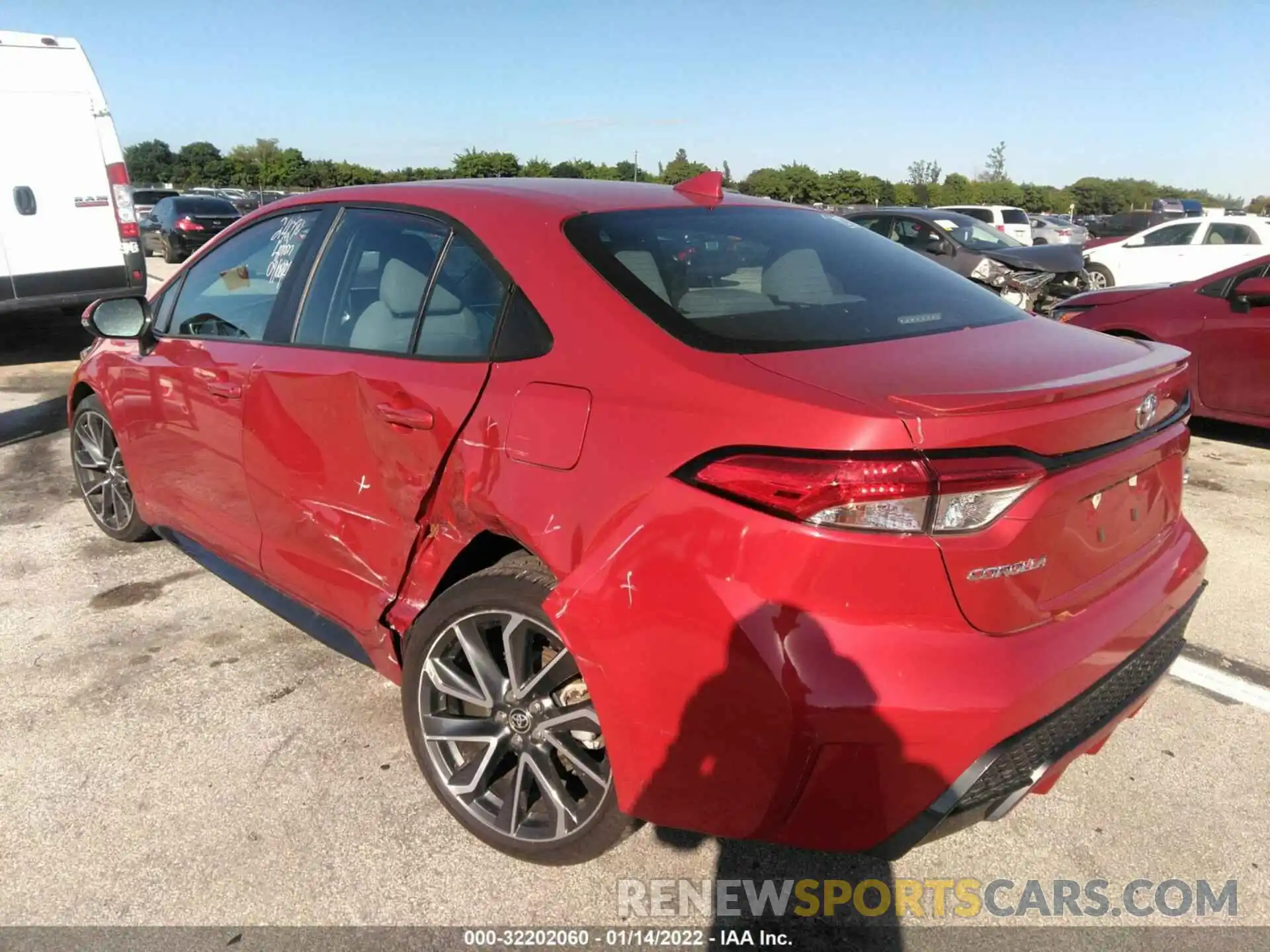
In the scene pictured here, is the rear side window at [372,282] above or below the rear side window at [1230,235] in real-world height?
above

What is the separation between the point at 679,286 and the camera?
90.2 inches

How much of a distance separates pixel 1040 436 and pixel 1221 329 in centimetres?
566

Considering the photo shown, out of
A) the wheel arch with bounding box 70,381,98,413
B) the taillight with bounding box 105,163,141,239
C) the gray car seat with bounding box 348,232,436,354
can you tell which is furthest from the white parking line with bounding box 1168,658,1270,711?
the taillight with bounding box 105,163,141,239

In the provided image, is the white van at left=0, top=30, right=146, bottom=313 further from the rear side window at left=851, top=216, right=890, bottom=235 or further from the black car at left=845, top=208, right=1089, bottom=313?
the rear side window at left=851, top=216, right=890, bottom=235

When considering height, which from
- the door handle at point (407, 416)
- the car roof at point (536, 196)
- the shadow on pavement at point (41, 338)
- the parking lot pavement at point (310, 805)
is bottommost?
the shadow on pavement at point (41, 338)

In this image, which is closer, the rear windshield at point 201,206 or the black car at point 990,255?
the black car at point 990,255

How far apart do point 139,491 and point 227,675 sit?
115 centimetres

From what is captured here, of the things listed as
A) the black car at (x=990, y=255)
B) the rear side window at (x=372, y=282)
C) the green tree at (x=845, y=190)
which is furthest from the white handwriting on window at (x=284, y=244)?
the green tree at (x=845, y=190)

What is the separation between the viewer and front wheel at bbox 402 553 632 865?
219 cm

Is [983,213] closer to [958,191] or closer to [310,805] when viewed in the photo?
[310,805]

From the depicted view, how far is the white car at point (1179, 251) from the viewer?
46.5 ft

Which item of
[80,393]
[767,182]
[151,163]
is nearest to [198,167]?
[151,163]

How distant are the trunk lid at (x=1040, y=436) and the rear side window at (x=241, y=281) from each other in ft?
6.30

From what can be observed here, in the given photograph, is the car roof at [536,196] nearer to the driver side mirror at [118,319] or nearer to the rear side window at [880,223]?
the driver side mirror at [118,319]
